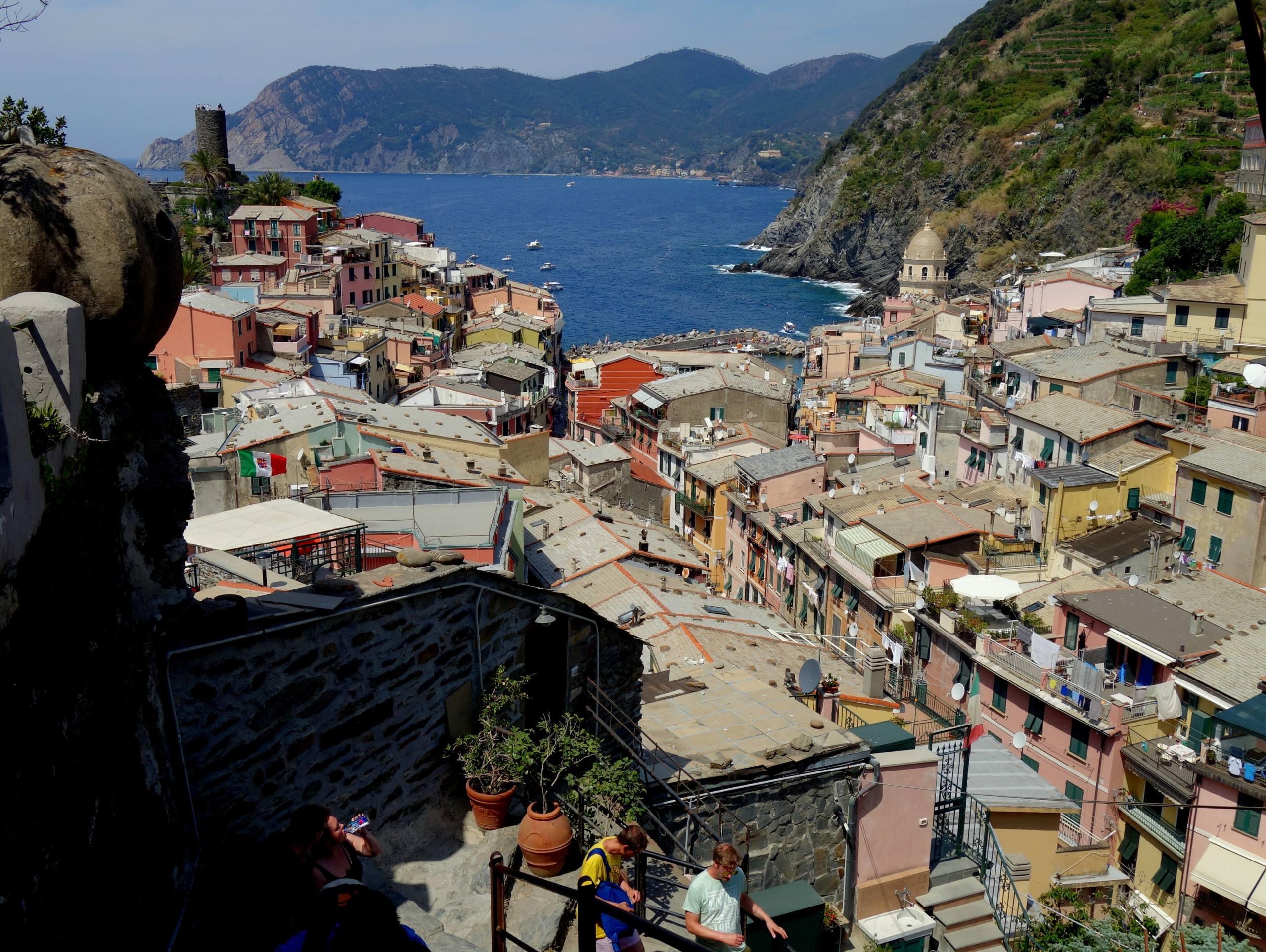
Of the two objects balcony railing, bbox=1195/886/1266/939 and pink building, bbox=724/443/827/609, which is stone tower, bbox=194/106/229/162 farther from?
balcony railing, bbox=1195/886/1266/939

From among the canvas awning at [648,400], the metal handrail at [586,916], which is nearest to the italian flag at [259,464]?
the metal handrail at [586,916]

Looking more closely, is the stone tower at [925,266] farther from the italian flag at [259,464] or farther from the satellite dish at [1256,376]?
the italian flag at [259,464]

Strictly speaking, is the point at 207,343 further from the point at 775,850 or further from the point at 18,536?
the point at 18,536

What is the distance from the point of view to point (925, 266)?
10012cm

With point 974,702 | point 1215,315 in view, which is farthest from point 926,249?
point 974,702

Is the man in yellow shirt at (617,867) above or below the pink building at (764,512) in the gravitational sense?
above

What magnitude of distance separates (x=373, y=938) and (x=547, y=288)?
445 ft

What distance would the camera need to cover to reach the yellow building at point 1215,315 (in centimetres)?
4622

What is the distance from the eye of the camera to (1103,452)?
122 ft

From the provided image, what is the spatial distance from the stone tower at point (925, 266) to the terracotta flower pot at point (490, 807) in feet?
315

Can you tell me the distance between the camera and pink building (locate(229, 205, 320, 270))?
230ft

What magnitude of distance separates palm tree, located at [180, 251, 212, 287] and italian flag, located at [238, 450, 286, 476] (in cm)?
2917

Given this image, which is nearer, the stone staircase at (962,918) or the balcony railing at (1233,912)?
the stone staircase at (962,918)

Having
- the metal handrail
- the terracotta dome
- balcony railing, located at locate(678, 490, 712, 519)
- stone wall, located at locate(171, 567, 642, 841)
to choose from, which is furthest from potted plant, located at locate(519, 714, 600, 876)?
the terracotta dome
